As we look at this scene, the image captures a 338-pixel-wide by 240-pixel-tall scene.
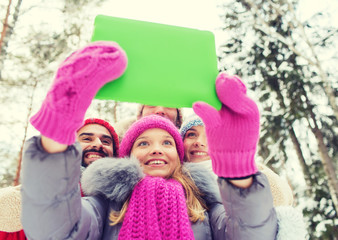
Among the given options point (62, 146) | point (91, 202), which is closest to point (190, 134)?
point (91, 202)

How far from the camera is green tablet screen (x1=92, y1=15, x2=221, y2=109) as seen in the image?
3.50 feet

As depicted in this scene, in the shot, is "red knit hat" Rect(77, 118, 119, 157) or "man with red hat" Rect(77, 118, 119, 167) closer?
"man with red hat" Rect(77, 118, 119, 167)

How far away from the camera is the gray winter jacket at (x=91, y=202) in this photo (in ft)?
3.28

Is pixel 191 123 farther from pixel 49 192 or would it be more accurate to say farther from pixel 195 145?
pixel 49 192

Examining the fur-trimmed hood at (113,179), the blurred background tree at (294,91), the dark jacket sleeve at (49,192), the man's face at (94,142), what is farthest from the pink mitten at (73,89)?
the blurred background tree at (294,91)

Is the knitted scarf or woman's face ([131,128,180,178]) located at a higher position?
woman's face ([131,128,180,178])

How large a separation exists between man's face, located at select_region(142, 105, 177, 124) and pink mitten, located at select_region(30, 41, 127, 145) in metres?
1.81

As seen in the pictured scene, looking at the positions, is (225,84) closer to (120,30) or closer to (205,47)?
(205,47)

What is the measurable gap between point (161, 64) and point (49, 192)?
0.69 meters

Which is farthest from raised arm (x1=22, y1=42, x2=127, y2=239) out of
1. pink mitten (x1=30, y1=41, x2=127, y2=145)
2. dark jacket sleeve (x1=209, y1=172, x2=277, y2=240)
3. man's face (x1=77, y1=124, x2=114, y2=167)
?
man's face (x1=77, y1=124, x2=114, y2=167)

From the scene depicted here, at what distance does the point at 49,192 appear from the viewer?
39.8 inches

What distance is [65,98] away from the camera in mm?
893

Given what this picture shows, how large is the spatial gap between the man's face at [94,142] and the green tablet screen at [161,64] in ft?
4.27

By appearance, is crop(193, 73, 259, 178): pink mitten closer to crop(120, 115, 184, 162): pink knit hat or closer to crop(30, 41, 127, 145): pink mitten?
crop(30, 41, 127, 145): pink mitten
